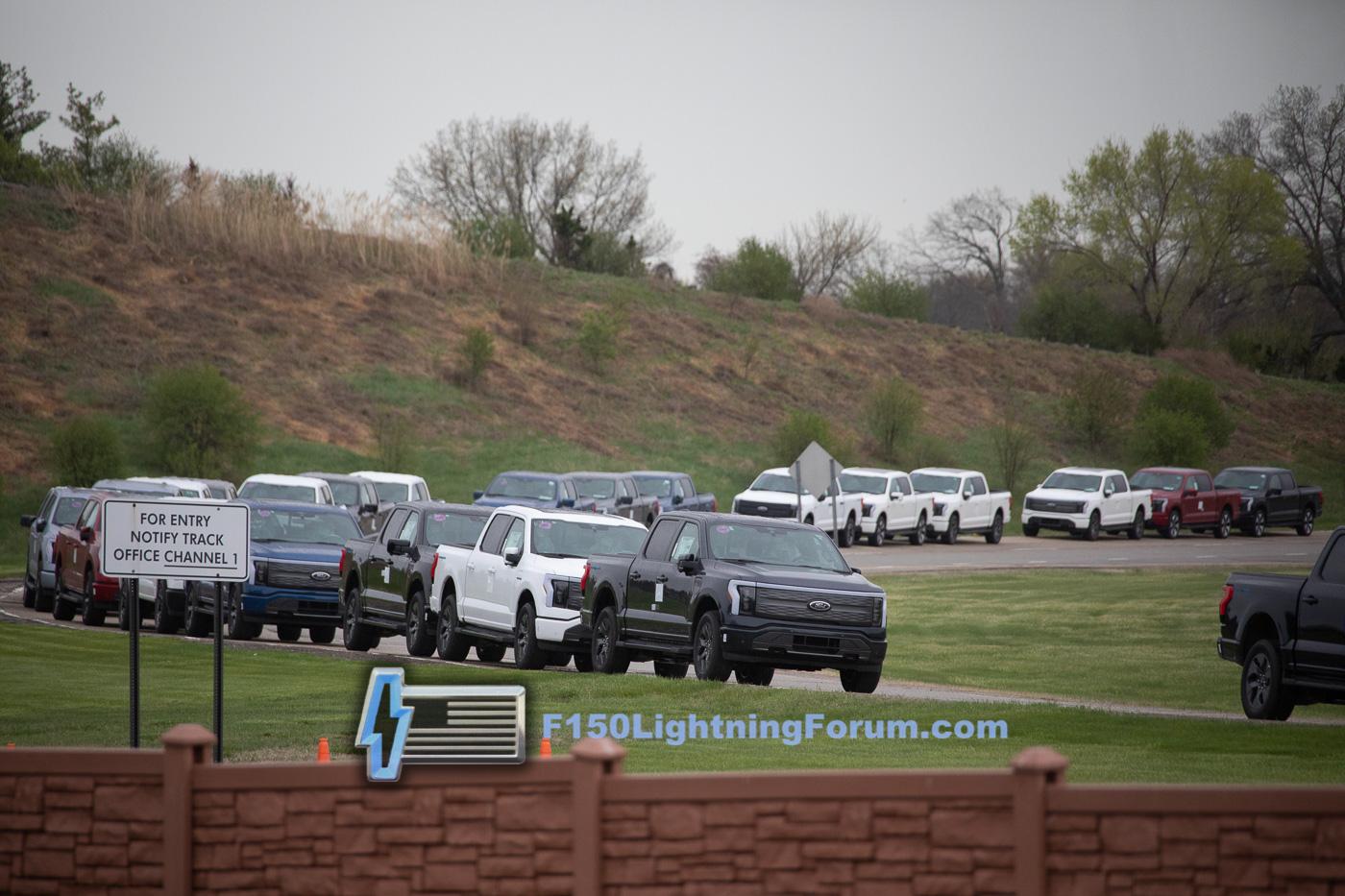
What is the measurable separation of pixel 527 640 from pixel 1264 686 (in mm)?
8219

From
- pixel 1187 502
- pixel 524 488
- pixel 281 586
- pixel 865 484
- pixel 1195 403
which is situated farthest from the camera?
pixel 1195 403

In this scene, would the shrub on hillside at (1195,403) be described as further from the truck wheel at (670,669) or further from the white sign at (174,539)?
the white sign at (174,539)

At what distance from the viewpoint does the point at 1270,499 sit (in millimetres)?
56250

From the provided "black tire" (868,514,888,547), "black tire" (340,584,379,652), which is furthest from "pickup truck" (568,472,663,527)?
"black tire" (340,584,379,652)

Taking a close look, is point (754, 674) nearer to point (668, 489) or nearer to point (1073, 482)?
point (668, 489)

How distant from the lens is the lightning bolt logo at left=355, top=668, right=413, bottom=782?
835 centimetres

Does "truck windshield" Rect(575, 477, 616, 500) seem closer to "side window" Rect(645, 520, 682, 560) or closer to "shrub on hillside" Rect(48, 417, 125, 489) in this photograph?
"shrub on hillside" Rect(48, 417, 125, 489)

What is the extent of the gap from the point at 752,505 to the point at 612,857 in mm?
39649

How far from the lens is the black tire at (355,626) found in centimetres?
2409

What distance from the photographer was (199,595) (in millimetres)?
25047

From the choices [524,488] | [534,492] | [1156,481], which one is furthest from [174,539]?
[1156,481]

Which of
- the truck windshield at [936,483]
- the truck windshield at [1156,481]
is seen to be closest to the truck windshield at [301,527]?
the truck windshield at [936,483]

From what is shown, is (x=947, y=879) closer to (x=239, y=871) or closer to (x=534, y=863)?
(x=534, y=863)

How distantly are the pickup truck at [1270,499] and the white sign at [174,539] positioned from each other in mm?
47670
